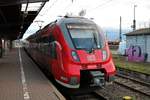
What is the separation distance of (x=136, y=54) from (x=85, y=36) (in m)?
21.5

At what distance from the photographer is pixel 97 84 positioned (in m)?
12.4

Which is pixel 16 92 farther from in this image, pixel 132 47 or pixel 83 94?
pixel 132 47

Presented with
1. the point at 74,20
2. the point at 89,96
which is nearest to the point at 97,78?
the point at 89,96

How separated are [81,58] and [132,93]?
346cm

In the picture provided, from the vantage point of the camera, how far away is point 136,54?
112 ft

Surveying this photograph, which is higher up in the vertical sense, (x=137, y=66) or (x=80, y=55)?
(x=80, y=55)

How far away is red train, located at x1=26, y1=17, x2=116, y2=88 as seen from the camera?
12.4 metres

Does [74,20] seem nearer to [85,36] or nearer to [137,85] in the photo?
[85,36]

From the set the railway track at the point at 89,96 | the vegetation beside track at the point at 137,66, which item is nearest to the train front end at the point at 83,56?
the railway track at the point at 89,96

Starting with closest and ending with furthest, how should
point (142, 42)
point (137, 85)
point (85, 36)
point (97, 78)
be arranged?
point (97, 78) → point (85, 36) → point (137, 85) → point (142, 42)

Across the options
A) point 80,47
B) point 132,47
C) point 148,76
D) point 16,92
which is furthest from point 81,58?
point 132,47

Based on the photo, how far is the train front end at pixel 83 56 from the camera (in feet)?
40.5

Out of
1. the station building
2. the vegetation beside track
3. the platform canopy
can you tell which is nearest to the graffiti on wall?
the station building

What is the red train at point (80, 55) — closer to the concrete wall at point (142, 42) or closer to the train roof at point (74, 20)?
the train roof at point (74, 20)
